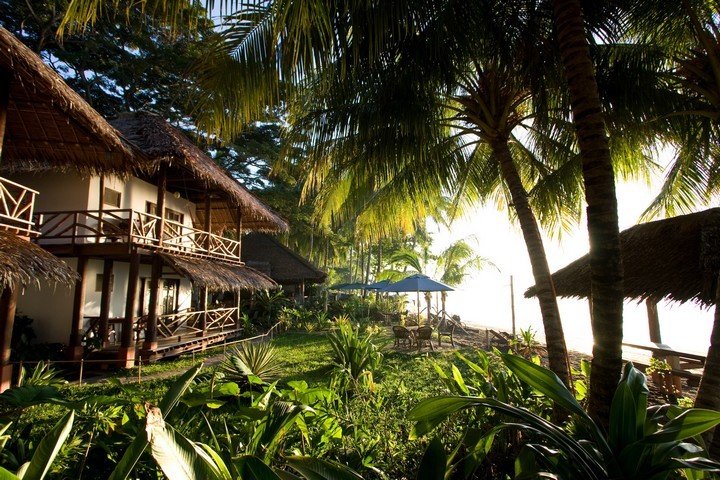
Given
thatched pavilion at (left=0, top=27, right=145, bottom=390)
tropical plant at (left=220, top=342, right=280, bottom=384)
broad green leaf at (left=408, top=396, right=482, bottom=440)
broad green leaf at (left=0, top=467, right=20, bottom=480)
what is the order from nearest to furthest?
broad green leaf at (left=0, top=467, right=20, bottom=480) → broad green leaf at (left=408, top=396, right=482, bottom=440) → tropical plant at (left=220, top=342, right=280, bottom=384) → thatched pavilion at (left=0, top=27, right=145, bottom=390)

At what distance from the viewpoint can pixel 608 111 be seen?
182 inches

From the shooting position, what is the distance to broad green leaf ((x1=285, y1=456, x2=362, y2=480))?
151cm

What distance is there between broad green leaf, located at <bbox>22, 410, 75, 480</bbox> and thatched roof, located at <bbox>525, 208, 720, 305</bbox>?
4.86 m

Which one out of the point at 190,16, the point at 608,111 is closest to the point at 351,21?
the point at 190,16

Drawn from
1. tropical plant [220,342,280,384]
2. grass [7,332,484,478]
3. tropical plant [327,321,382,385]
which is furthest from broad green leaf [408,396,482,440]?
tropical plant [327,321,382,385]

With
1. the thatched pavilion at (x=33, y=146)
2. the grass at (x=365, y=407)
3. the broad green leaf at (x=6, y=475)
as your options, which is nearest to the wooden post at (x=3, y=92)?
the thatched pavilion at (x=33, y=146)

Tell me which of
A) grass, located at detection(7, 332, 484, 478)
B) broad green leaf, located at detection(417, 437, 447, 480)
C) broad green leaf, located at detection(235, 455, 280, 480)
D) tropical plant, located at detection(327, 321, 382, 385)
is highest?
broad green leaf, located at detection(235, 455, 280, 480)

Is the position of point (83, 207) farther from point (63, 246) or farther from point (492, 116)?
point (492, 116)

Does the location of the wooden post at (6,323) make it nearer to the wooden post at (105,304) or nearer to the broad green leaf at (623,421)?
the wooden post at (105,304)

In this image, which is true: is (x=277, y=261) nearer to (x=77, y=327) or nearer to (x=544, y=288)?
(x=77, y=327)

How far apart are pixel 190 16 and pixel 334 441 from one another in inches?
148

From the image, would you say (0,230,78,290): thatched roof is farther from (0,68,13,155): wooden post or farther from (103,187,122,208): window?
(103,187,122,208): window

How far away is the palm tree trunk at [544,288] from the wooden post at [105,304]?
387 inches

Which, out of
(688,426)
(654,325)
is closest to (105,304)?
(688,426)
